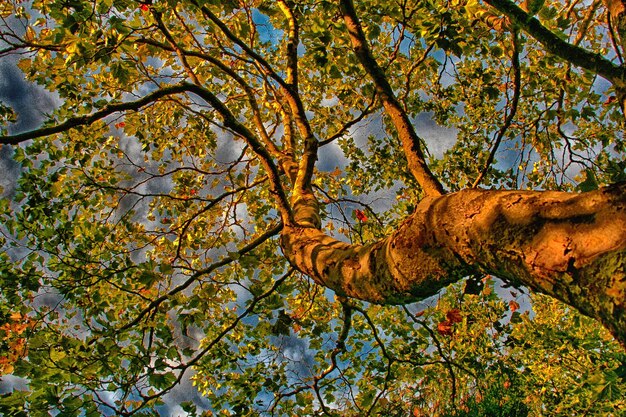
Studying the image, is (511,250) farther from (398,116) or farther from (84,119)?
(84,119)

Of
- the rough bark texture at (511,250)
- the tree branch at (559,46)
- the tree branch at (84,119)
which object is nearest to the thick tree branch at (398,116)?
the rough bark texture at (511,250)

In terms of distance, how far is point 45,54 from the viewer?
504 centimetres

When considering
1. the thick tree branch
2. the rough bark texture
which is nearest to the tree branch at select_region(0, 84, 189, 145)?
the thick tree branch

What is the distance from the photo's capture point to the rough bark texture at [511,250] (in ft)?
3.19

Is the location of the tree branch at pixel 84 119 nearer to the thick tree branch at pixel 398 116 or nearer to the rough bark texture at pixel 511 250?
the thick tree branch at pixel 398 116

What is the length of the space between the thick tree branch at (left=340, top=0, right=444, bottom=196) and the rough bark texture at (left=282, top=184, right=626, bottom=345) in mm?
513

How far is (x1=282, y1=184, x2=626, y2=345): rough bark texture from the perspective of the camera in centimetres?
97

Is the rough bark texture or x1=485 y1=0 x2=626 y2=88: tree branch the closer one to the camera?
the rough bark texture

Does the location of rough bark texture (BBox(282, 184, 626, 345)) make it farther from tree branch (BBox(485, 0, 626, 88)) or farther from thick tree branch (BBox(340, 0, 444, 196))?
tree branch (BBox(485, 0, 626, 88))

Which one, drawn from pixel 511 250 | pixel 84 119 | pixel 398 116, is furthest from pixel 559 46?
pixel 84 119

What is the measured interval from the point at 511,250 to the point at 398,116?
5.93 feet

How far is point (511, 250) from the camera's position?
49.2 inches

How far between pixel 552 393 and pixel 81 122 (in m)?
14.5

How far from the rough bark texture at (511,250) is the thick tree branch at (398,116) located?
0.51m
